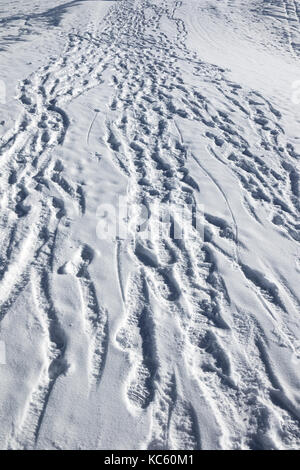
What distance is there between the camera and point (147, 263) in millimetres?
3568

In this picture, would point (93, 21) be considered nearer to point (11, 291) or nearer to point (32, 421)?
point (11, 291)

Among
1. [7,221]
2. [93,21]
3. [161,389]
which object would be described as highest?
[93,21]

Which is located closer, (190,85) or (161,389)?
(161,389)

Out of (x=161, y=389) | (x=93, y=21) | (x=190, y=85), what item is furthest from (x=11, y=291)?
(x=93, y=21)

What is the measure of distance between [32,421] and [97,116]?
5215 millimetres

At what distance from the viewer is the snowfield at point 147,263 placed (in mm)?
2434

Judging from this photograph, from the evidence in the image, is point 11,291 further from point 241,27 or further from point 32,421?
point 241,27

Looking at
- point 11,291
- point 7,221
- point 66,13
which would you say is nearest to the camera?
point 11,291

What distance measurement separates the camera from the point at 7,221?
389 cm

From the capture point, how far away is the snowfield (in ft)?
7.98
